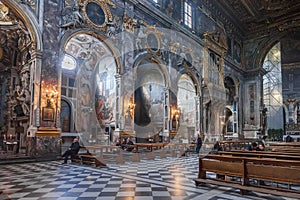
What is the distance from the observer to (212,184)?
19.8 feet

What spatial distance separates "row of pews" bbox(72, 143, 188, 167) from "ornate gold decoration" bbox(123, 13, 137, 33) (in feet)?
23.2

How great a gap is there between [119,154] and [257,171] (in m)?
6.59

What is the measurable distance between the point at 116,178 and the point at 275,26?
29038 millimetres

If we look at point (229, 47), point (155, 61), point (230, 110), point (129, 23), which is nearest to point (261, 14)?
point (229, 47)

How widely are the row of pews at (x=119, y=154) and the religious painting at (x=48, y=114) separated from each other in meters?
1.91

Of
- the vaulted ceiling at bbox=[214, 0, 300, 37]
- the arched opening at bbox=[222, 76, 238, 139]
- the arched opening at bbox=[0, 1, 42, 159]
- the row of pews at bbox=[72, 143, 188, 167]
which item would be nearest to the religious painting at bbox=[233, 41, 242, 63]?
the vaulted ceiling at bbox=[214, 0, 300, 37]

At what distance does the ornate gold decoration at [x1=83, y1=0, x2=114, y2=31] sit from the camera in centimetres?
1360

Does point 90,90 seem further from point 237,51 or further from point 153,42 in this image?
point 237,51

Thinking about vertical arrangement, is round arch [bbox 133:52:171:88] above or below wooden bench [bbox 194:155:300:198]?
above

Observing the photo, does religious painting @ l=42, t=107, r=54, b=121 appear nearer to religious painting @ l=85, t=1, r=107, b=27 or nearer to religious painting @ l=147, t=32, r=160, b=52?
religious painting @ l=85, t=1, r=107, b=27

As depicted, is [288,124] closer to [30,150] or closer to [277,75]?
[277,75]

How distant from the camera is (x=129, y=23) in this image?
15695mm

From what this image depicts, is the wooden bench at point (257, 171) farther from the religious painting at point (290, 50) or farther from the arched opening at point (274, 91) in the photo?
the religious painting at point (290, 50)

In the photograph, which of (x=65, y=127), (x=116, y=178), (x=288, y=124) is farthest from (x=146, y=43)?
(x=288, y=124)
